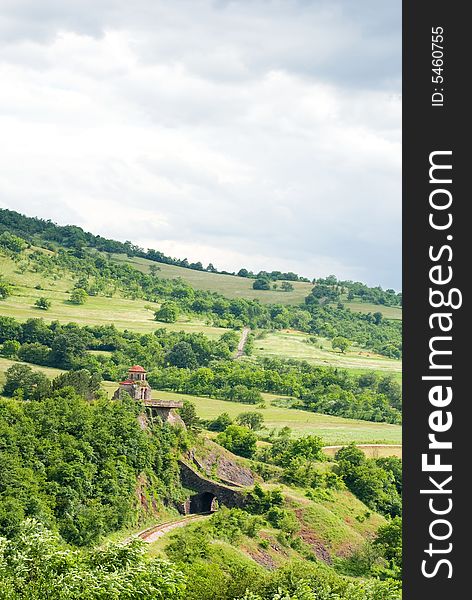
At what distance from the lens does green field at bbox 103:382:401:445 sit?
10212cm

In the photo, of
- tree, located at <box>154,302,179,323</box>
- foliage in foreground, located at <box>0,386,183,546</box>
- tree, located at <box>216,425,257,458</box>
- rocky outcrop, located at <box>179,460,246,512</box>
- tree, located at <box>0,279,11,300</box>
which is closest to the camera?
foliage in foreground, located at <box>0,386,183,546</box>

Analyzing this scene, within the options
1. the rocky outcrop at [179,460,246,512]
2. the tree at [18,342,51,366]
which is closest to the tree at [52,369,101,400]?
the rocky outcrop at [179,460,246,512]

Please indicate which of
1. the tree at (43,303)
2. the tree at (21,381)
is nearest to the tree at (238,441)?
the tree at (21,381)

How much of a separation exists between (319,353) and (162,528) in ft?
346

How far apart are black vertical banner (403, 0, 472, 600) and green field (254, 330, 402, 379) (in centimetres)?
13713

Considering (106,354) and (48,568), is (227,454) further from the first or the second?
(106,354)

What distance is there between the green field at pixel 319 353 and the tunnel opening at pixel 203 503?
83113 millimetres

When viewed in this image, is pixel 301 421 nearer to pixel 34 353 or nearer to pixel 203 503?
pixel 34 353

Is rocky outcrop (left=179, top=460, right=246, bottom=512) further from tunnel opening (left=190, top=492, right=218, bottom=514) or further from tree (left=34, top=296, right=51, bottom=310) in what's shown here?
tree (left=34, top=296, right=51, bottom=310)

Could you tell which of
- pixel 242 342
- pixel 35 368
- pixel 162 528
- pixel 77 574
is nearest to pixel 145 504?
pixel 162 528

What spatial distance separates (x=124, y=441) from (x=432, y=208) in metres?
52.9

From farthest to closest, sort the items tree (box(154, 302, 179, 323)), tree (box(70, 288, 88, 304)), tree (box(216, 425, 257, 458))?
tree (box(154, 302, 179, 323))
tree (box(70, 288, 88, 304))
tree (box(216, 425, 257, 458))

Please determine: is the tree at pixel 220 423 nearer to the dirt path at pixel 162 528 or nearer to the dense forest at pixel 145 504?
the dense forest at pixel 145 504

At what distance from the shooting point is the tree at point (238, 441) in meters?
83.6
